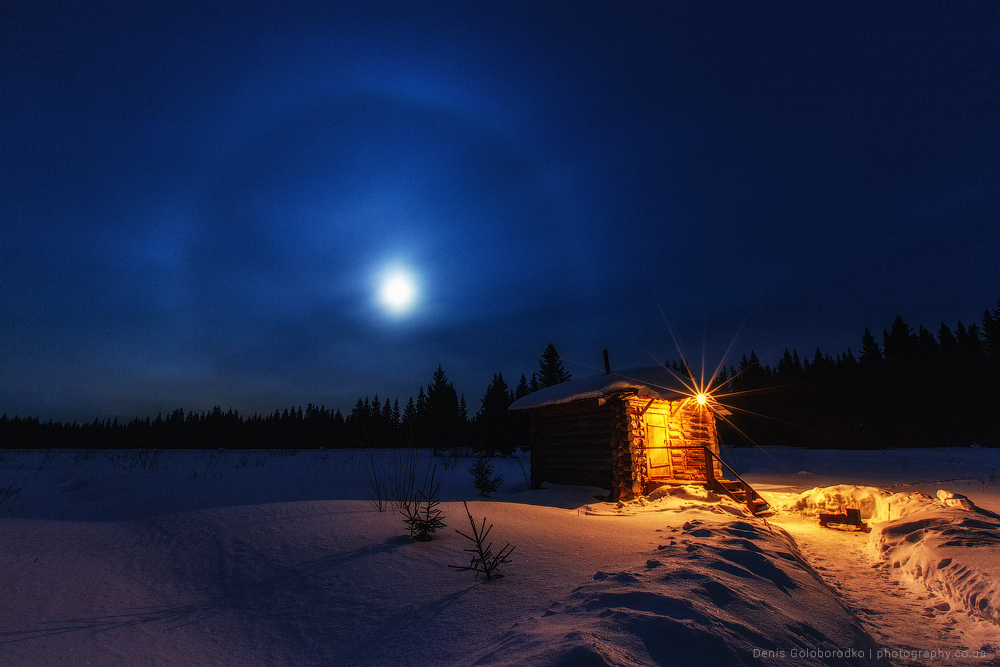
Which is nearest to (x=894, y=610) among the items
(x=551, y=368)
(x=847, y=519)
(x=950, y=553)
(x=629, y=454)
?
(x=950, y=553)

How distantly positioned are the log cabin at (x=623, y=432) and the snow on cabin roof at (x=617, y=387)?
0.03m

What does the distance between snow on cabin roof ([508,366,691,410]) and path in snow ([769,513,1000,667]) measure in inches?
235

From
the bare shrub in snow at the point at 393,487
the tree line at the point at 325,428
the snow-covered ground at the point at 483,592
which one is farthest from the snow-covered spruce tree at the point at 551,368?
the snow-covered ground at the point at 483,592

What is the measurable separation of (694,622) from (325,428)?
7738cm

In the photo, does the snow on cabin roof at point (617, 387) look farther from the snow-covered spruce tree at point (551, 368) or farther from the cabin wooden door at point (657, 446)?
the snow-covered spruce tree at point (551, 368)

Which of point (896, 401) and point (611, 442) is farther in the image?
point (896, 401)

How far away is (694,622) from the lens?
309 centimetres

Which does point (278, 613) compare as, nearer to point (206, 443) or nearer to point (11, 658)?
point (11, 658)

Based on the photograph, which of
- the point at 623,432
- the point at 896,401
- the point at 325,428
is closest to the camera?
the point at 623,432

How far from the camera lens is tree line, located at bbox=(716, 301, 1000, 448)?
40531 mm

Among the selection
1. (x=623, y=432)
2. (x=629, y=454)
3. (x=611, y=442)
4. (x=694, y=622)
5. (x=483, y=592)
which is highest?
(x=623, y=432)

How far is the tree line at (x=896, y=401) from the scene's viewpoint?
40.5 meters

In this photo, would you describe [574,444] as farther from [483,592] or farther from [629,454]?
[483,592]

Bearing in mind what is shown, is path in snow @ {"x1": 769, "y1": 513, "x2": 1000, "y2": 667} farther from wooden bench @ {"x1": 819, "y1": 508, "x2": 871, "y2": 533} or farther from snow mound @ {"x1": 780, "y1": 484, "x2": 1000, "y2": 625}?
wooden bench @ {"x1": 819, "y1": 508, "x2": 871, "y2": 533}
